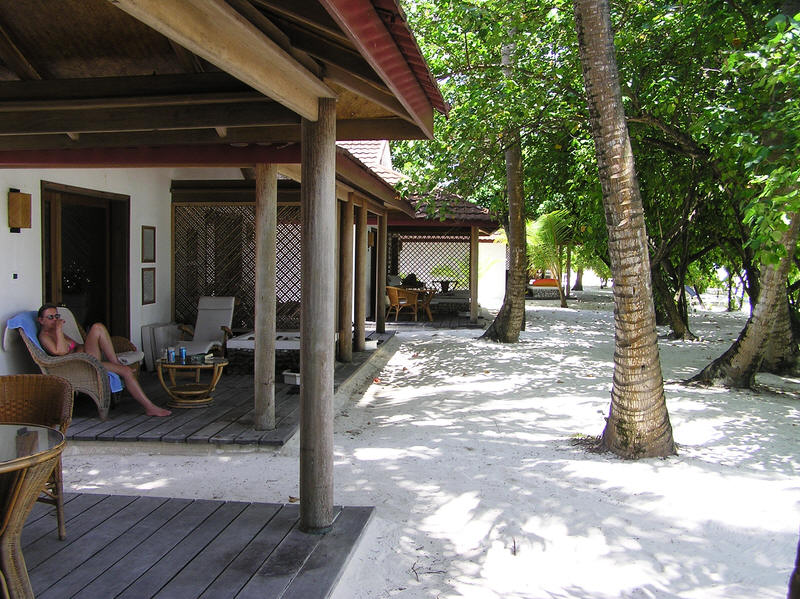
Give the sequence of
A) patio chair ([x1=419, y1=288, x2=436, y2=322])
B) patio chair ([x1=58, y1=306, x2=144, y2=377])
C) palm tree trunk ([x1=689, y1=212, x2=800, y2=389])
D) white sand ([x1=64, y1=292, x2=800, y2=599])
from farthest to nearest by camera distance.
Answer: patio chair ([x1=419, y1=288, x2=436, y2=322]) < palm tree trunk ([x1=689, y1=212, x2=800, y2=389]) < patio chair ([x1=58, y1=306, x2=144, y2=377]) < white sand ([x1=64, y1=292, x2=800, y2=599])

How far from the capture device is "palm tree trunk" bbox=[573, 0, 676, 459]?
5.39 meters

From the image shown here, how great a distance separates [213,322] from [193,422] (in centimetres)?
309

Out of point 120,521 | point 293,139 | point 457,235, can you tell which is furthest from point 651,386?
point 457,235

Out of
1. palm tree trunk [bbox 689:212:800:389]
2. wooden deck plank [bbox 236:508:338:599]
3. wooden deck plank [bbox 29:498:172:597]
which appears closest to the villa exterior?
wooden deck plank [bbox 236:508:338:599]

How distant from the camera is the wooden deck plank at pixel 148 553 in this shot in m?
2.96

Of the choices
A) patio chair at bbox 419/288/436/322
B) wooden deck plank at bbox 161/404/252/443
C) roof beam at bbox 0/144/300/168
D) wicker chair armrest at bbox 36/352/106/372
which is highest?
roof beam at bbox 0/144/300/168

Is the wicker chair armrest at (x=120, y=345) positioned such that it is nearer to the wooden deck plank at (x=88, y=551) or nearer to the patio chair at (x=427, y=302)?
the wooden deck plank at (x=88, y=551)

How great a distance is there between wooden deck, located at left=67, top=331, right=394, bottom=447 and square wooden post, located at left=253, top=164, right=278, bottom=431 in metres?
0.23

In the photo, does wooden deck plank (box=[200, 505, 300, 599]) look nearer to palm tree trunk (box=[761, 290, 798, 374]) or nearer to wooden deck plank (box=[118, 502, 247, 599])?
wooden deck plank (box=[118, 502, 247, 599])

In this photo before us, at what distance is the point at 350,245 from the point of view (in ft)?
30.4

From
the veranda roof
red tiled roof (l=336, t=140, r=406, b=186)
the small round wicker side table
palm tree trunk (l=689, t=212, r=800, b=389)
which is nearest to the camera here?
the veranda roof

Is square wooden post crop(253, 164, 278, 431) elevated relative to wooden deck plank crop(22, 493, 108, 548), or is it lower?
elevated

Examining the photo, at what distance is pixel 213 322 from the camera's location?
8.88 meters

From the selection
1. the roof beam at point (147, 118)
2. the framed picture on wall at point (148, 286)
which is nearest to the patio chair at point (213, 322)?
the framed picture on wall at point (148, 286)
